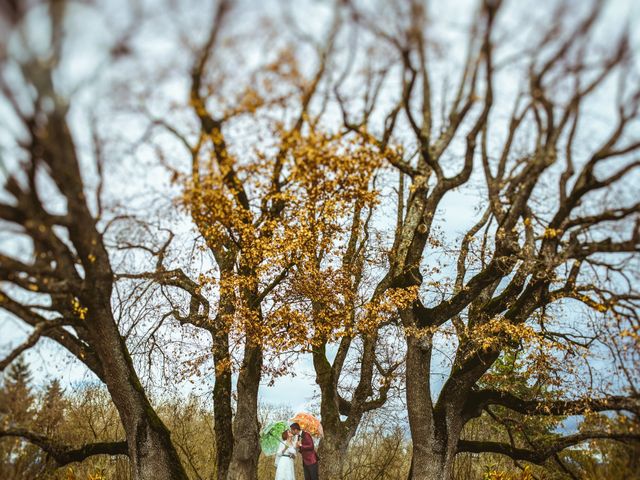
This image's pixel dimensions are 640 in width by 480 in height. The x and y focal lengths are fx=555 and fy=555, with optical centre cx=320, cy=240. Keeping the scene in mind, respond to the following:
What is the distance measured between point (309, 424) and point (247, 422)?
2.94 m

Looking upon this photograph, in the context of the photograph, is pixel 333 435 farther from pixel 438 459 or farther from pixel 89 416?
pixel 89 416

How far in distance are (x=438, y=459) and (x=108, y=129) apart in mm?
7957

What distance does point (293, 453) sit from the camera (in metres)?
12.8

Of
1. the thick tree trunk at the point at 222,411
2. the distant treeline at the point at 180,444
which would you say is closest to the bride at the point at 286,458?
the distant treeline at the point at 180,444

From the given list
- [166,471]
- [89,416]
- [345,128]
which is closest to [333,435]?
[166,471]

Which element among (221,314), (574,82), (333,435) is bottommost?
(333,435)

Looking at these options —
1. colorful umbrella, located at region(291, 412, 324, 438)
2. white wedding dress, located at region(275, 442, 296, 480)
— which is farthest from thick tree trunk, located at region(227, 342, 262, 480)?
colorful umbrella, located at region(291, 412, 324, 438)

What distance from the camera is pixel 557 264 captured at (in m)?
8.62

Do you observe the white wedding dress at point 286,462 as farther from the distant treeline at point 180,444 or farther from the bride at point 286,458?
the distant treeline at point 180,444

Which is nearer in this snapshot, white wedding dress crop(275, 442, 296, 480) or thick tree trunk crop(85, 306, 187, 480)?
thick tree trunk crop(85, 306, 187, 480)

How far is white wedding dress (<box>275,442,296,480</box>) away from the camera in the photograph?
1262 centimetres

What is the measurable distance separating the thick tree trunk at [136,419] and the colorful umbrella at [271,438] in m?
3.84

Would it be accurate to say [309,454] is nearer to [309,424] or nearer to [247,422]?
[309,424]

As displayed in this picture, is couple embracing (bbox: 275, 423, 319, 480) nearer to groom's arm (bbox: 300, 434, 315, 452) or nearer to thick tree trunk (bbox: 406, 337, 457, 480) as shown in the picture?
groom's arm (bbox: 300, 434, 315, 452)
